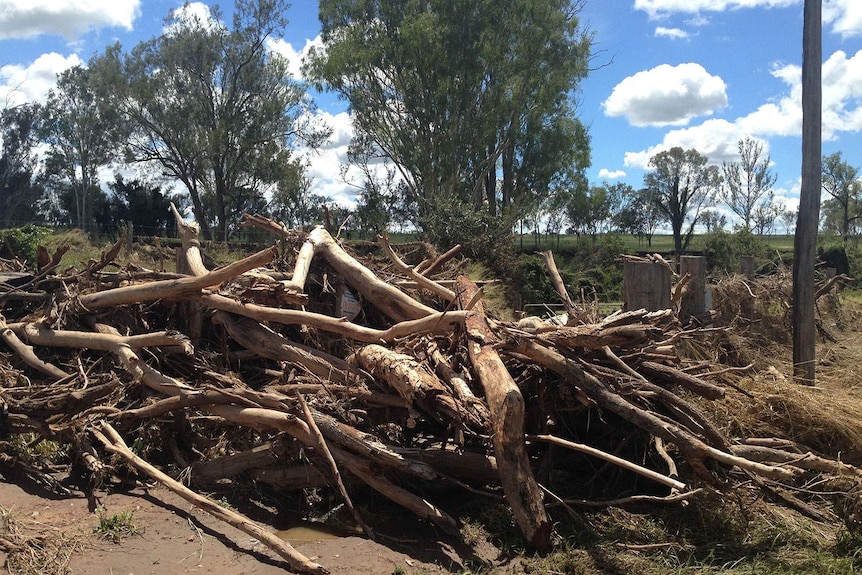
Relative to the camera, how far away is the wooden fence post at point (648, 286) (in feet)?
21.4

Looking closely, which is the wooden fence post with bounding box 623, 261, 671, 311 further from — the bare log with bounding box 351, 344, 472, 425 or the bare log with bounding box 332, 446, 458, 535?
the bare log with bounding box 332, 446, 458, 535

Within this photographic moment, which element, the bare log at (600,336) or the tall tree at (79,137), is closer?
the bare log at (600,336)

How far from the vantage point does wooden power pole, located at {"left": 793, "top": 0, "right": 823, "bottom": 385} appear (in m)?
6.18

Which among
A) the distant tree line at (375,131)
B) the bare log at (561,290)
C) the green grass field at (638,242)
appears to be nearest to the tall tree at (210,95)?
the distant tree line at (375,131)

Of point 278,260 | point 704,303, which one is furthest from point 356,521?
point 704,303

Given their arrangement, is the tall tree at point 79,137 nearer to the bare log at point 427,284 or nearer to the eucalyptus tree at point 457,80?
the eucalyptus tree at point 457,80

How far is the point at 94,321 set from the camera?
6.33m

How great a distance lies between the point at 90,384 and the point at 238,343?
118 cm

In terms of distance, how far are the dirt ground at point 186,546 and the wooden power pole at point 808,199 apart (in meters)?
3.86

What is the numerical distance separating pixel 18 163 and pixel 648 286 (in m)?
39.4

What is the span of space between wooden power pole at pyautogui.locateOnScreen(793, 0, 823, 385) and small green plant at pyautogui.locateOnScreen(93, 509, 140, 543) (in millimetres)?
5245

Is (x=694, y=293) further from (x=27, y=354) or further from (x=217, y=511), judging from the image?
(x=27, y=354)

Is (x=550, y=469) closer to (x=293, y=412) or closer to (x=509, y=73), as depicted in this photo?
(x=293, y=412)

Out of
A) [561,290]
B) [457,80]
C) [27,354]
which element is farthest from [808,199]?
[457,80]
